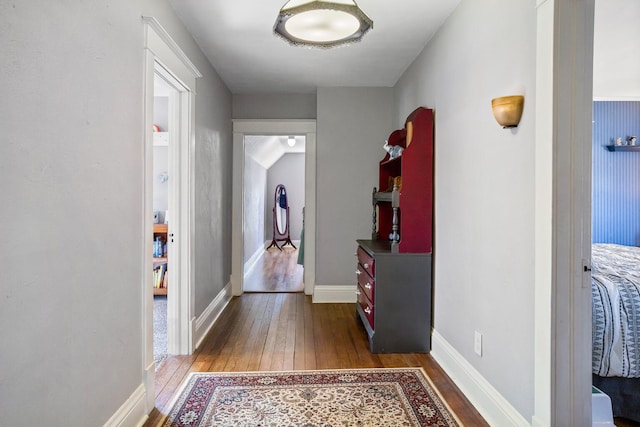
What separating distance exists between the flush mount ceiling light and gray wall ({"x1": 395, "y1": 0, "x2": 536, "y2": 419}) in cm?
72

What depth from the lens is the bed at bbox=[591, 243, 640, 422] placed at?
1952mm

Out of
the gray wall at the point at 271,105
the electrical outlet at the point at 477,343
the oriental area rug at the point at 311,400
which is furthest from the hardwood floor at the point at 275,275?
the electrical outlet at the point at 477,343

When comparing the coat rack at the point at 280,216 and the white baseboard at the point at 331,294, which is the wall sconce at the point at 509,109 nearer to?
the white baseboard at the point at 331,294

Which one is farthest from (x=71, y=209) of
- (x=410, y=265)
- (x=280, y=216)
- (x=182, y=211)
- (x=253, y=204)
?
(x=280, y=216)

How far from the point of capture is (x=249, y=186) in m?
6.47

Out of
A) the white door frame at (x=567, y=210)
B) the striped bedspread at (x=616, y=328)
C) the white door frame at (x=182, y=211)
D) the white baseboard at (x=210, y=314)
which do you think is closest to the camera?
the white door frame at (x=567, y=210)

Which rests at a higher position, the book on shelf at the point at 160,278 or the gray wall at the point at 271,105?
the gray wall at the point at 271,105

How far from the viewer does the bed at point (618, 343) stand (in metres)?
1.95

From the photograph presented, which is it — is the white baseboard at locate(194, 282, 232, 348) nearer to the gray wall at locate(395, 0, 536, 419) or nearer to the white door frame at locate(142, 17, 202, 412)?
the white door frame at locate(142, 17, 202, 412)

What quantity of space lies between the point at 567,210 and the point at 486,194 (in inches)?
22.8

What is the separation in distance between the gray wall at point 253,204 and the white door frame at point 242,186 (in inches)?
45.1

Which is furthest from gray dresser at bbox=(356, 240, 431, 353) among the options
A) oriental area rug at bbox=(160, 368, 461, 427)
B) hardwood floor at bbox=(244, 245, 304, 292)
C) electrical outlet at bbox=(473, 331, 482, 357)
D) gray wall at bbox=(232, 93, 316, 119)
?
gray wall at bbox=(232, 93, 316, 119)

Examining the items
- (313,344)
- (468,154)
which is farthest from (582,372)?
(313,344)

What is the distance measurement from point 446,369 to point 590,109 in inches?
72.1
